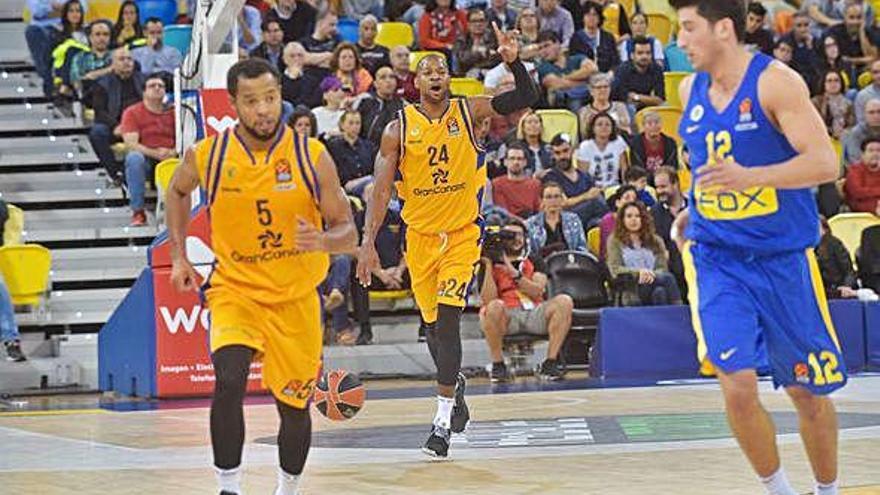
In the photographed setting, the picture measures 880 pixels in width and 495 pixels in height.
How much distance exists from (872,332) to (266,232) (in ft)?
33.8

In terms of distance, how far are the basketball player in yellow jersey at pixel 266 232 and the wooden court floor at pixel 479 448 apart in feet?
4.38

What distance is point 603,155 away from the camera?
1817cm

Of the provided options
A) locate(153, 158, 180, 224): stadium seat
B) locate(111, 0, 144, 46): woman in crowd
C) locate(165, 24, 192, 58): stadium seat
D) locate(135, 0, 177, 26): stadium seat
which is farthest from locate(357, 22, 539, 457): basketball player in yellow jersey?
locate(135, 0, 177, 26): stadium seat

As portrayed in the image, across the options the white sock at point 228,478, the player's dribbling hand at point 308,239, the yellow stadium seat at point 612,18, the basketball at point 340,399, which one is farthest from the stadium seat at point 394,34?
the white sock at point 228,478

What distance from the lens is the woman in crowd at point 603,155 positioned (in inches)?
714

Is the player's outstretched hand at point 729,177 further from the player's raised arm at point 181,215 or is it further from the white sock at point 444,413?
the white sock at point 444,413

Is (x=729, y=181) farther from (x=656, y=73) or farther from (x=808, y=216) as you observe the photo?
(x=656, y=73)

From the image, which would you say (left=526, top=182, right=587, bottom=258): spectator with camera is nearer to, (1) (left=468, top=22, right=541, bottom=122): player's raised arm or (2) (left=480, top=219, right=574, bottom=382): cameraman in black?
(2) (left=480, top=219, right=574, bottom=382): cameraman in black

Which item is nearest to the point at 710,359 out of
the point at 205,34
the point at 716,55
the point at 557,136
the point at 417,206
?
the point at 716,55

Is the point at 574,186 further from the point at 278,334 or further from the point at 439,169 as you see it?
the point at 278,334

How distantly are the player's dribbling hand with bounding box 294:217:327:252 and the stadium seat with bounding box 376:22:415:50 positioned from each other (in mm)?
13727

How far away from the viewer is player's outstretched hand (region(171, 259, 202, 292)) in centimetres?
713

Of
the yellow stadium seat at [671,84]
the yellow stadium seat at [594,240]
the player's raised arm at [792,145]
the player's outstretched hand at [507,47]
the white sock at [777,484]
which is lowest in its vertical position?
the yellow stadium seat at [594,240]

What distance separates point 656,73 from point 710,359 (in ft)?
45.8
